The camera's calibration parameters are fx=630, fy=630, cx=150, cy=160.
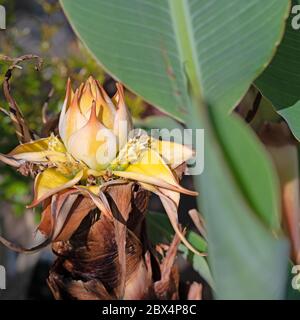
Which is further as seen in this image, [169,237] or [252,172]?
[169,237]

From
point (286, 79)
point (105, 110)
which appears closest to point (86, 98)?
point (105, 110)

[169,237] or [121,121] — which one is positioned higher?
[121,121]

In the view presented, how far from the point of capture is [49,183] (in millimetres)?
555

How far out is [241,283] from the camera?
360 millimetres

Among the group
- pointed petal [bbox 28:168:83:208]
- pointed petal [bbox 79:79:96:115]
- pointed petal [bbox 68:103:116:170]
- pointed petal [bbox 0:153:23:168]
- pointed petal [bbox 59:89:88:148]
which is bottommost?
pointed petal [bbox 28:168:83:208]

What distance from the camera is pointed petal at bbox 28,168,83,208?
527mm

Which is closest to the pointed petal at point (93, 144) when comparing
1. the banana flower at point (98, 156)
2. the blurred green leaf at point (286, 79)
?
the banana flower at point (98, 156)

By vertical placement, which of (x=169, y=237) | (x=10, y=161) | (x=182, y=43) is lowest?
(x=169, y=237)

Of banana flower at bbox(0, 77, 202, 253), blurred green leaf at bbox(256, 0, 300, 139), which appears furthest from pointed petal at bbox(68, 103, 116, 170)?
blurred green leaf at bbox(256, 0, 300, 139)

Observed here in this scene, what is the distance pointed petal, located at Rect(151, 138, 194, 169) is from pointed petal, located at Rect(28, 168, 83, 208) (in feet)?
0.27

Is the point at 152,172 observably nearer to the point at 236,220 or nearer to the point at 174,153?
the point at 174,153

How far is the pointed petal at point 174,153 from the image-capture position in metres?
0.58

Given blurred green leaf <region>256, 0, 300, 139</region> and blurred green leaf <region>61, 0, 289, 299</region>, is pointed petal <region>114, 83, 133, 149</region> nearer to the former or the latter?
blurred green leaf <region>61, 0, 289, 299</region>

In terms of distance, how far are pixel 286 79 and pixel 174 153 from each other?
0.15m
